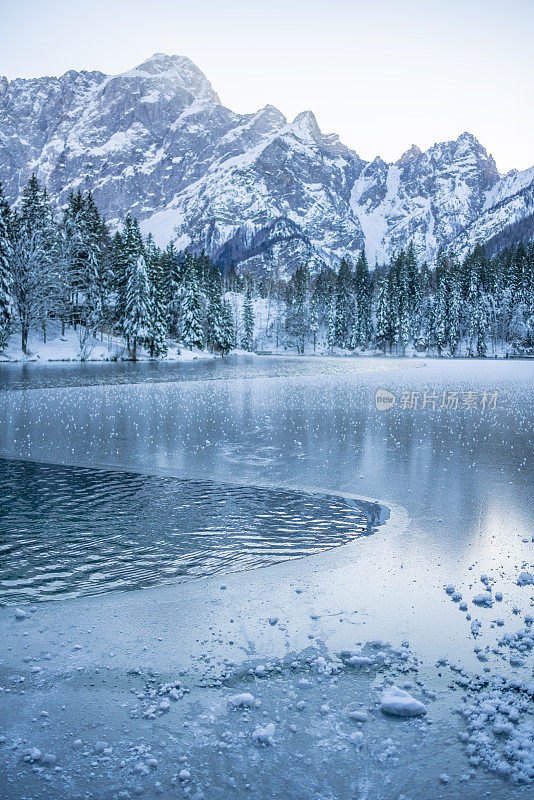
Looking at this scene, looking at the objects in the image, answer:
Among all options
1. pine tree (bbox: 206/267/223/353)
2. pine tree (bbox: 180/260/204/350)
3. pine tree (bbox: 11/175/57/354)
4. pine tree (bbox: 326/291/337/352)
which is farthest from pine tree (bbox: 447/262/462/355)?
pine tree (bbox: 11/175/57/354)

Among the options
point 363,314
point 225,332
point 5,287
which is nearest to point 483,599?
point 5,287

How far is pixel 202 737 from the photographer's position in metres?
3.33

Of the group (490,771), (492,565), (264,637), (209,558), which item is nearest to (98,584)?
(209,558)

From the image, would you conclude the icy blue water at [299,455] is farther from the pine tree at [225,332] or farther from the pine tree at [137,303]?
the pine tree at [225,332]

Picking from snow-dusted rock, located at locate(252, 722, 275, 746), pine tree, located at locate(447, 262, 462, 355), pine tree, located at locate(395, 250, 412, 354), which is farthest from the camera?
pine tree, located at locate(395, 250, 412, 354)

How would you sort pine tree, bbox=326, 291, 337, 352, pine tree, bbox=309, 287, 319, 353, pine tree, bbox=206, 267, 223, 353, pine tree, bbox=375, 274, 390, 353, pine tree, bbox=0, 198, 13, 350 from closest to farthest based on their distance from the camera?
1. pine tree, bbox=0, 198, 13, 350
2. pine tree, bbox=206, 267, 223, 353
3. pine tree, bbox=375, 274, 390, 353
4. pine tree, bbox=326, 291, 337, 352
5. pine tree, bbox=309, 287, 319, 353

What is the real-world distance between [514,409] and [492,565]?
16626 mm

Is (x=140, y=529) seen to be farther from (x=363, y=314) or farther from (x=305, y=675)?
(x=363, y=314)

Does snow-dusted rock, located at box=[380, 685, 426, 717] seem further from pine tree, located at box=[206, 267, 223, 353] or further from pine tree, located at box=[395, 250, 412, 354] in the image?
pine tree, located at box=[395, 250, 412, 354]

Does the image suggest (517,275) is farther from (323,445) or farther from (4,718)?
(4,718)

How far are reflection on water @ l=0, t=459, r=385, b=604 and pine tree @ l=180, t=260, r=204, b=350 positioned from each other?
65690 mm

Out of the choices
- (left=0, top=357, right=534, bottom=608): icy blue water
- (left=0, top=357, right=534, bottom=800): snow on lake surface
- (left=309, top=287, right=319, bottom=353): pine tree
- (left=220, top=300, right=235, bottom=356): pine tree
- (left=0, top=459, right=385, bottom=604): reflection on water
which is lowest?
(left=0, top=357, right=534, bottom=800): snow on lake surface

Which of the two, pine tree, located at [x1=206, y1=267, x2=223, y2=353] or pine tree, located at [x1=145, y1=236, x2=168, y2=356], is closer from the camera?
pine tree, located at [x1=145, y1=236, x2=168, y2=356]

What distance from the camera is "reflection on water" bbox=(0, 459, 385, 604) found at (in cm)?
582
